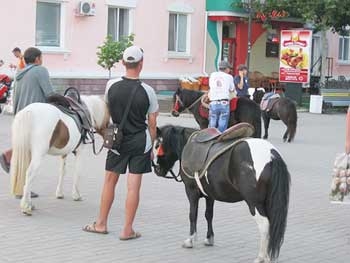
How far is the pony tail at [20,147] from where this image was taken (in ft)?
28.0

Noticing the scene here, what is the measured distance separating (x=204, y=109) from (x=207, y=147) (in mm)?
8390

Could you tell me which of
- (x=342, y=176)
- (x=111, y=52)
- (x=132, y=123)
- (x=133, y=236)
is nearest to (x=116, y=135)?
(x=132, y=123)

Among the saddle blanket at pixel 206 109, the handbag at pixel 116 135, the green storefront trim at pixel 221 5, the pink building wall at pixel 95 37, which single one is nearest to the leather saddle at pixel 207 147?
the handbag at pixel 116 135

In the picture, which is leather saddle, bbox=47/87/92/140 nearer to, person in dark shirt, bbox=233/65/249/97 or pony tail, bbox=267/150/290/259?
pony tail, bbox=267/150/290/259

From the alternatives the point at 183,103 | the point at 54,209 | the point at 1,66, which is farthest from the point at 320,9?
the point at 54,209

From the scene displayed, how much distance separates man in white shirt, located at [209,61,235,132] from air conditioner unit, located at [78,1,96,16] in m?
13.2

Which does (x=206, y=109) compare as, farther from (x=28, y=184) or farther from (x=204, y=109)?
(x=28, y=184)

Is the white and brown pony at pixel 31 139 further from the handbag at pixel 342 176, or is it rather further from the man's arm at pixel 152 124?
the handbag at pixel 342 176

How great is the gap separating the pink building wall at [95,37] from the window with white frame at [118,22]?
331 millimetres

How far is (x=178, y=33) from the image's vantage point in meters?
31.6

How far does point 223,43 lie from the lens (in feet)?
109

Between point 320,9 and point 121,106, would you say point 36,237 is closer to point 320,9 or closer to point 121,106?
point 121,106

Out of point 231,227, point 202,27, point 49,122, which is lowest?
point 231,227

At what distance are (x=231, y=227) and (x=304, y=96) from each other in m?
25.0
